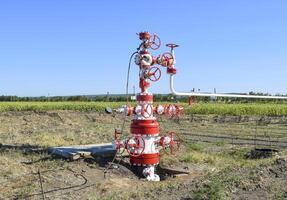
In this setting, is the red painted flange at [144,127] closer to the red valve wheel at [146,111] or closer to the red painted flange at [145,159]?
the red valve wheel at [146,111]

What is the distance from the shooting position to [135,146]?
38.8 ft

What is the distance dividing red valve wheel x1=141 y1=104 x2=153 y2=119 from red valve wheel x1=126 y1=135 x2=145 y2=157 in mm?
585

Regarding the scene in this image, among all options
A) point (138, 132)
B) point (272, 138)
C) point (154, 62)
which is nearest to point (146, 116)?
point (138, 132)

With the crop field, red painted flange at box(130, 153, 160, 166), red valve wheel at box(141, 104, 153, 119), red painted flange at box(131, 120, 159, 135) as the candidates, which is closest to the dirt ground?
the crop field

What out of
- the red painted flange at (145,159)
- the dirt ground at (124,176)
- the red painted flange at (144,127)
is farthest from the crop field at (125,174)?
the red painted flange at (144,127)

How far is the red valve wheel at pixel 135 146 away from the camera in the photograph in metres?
11.8

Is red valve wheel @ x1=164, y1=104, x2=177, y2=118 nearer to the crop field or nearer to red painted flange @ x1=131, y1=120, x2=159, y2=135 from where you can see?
red painted flange @ x1=131, y1=120, x2=159, y2=135

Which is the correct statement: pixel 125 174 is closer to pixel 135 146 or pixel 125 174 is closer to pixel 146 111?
pixel 135 146

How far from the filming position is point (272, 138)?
2222 cm

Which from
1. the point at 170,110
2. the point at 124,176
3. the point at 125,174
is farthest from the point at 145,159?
the point at 170,110

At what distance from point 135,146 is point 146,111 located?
95cm

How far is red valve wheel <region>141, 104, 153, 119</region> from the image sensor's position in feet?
38.9

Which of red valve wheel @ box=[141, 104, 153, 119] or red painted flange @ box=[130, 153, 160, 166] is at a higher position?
red valve wheel @ box=[141, 104, 153, 119]

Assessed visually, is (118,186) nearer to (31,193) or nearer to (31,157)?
(31,193)
